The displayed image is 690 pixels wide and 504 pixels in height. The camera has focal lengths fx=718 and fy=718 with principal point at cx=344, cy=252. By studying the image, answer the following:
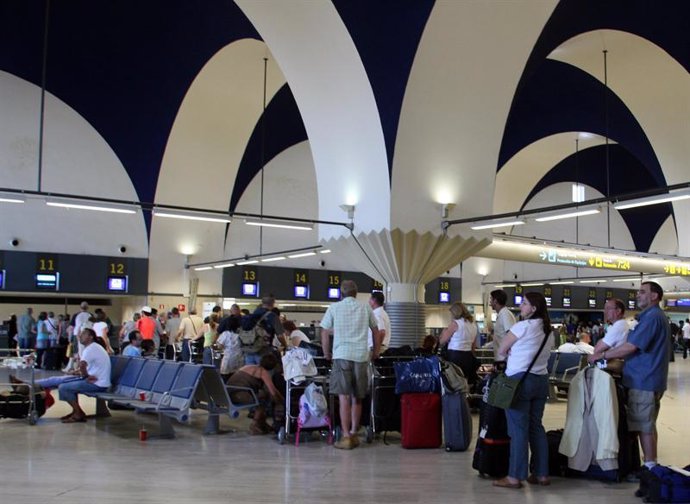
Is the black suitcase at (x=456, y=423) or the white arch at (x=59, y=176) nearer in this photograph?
the black suitcase at (x=456, y=423)

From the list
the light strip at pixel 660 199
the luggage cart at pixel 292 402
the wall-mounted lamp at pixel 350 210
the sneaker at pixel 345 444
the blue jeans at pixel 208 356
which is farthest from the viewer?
the blue jeans at pixel 208 356

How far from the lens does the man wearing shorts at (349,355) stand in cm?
726

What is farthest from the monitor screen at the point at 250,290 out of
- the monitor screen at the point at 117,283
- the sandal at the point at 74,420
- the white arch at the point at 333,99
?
the sandal at the point at 74,420

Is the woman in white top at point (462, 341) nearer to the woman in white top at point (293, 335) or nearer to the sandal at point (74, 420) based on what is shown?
the woman in white top at point (293, 335)

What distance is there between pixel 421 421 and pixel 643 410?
2.22m

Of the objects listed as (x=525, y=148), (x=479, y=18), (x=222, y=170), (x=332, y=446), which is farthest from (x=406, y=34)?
(x=525, y=148)

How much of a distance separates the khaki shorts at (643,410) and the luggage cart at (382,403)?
2672 millimetres

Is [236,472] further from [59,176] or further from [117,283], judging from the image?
[59,176]

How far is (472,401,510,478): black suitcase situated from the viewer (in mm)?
5828

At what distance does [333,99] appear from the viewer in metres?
11.4

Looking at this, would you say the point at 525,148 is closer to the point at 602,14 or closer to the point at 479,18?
the point at 602,14

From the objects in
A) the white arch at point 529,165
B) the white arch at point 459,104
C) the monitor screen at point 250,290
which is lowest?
the monitor screen at point 250,290

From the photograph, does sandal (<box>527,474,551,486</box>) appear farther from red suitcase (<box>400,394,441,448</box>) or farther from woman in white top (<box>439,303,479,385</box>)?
woman in white top (<box>439,303,479,385</box>)

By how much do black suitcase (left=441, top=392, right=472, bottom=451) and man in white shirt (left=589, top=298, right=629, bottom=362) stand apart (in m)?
1.44
